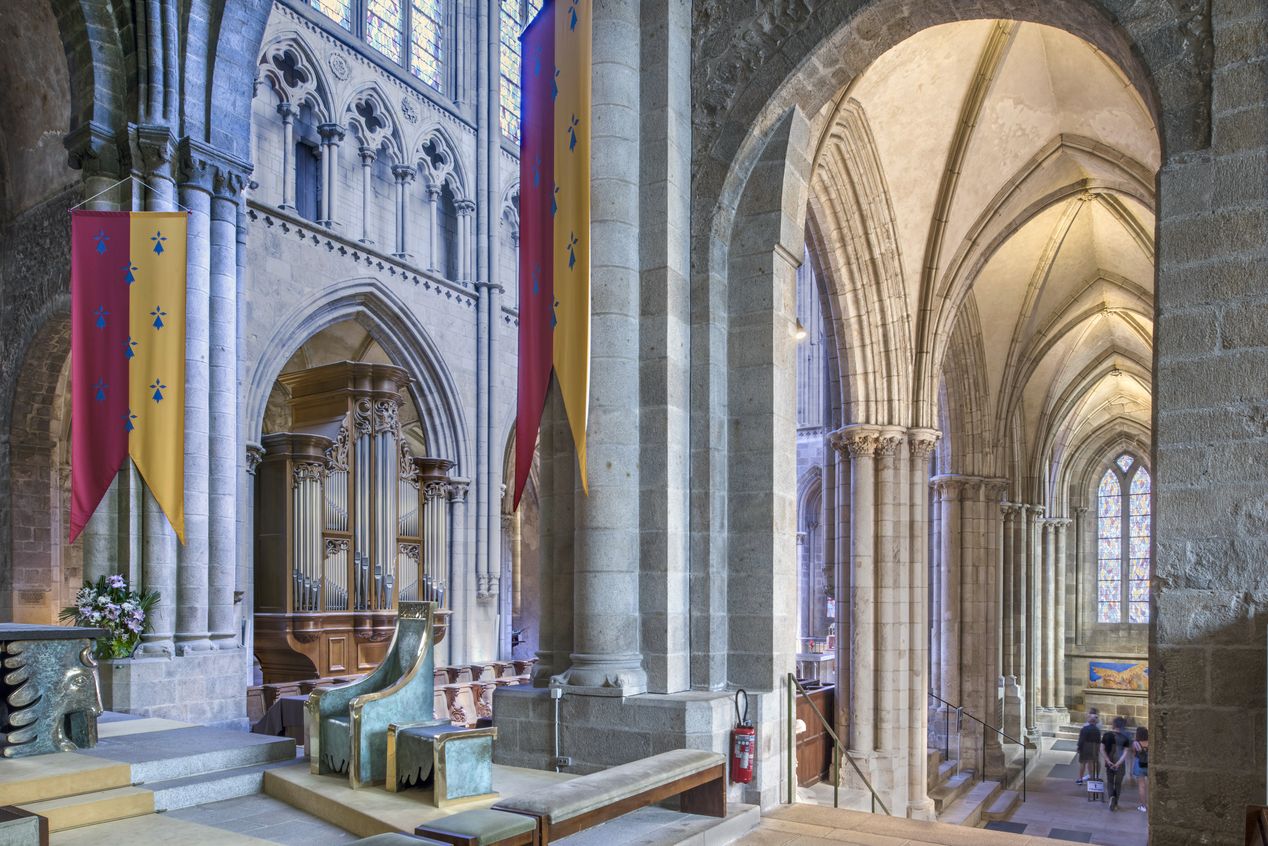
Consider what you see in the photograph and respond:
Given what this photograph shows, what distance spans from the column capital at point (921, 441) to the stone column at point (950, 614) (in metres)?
4.48

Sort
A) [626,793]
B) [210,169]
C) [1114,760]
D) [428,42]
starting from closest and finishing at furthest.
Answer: [626,793] → [210,169] → [1114,760] → [428,42]

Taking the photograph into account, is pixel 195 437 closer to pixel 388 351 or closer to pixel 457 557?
pixel 388 351

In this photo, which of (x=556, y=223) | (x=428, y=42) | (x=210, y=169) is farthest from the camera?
(x=428, y=42)

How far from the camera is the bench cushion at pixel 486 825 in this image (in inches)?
170

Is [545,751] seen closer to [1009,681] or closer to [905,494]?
[905,494]

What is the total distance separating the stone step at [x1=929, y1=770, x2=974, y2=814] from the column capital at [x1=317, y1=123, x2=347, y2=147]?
13.7 m

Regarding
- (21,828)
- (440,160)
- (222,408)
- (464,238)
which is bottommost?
(21,828)

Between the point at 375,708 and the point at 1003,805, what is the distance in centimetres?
1236

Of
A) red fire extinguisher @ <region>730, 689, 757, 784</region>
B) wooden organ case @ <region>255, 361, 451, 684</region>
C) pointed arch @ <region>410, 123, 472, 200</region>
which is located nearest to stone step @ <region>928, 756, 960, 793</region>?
wooden organ case @ <region>255, 361, 451, 684</region>

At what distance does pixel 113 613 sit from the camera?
8648 mm

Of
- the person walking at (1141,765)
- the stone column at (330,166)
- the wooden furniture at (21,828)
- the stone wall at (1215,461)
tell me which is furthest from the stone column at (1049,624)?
the wooden furniture at (21,828)

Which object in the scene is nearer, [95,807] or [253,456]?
[95,807]

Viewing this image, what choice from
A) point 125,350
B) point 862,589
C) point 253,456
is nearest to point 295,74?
point 253,456

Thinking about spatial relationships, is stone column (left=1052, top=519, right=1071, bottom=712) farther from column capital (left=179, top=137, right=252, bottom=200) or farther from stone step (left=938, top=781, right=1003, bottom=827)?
column capital (left=179, top=137, right=252, bottom=200)
